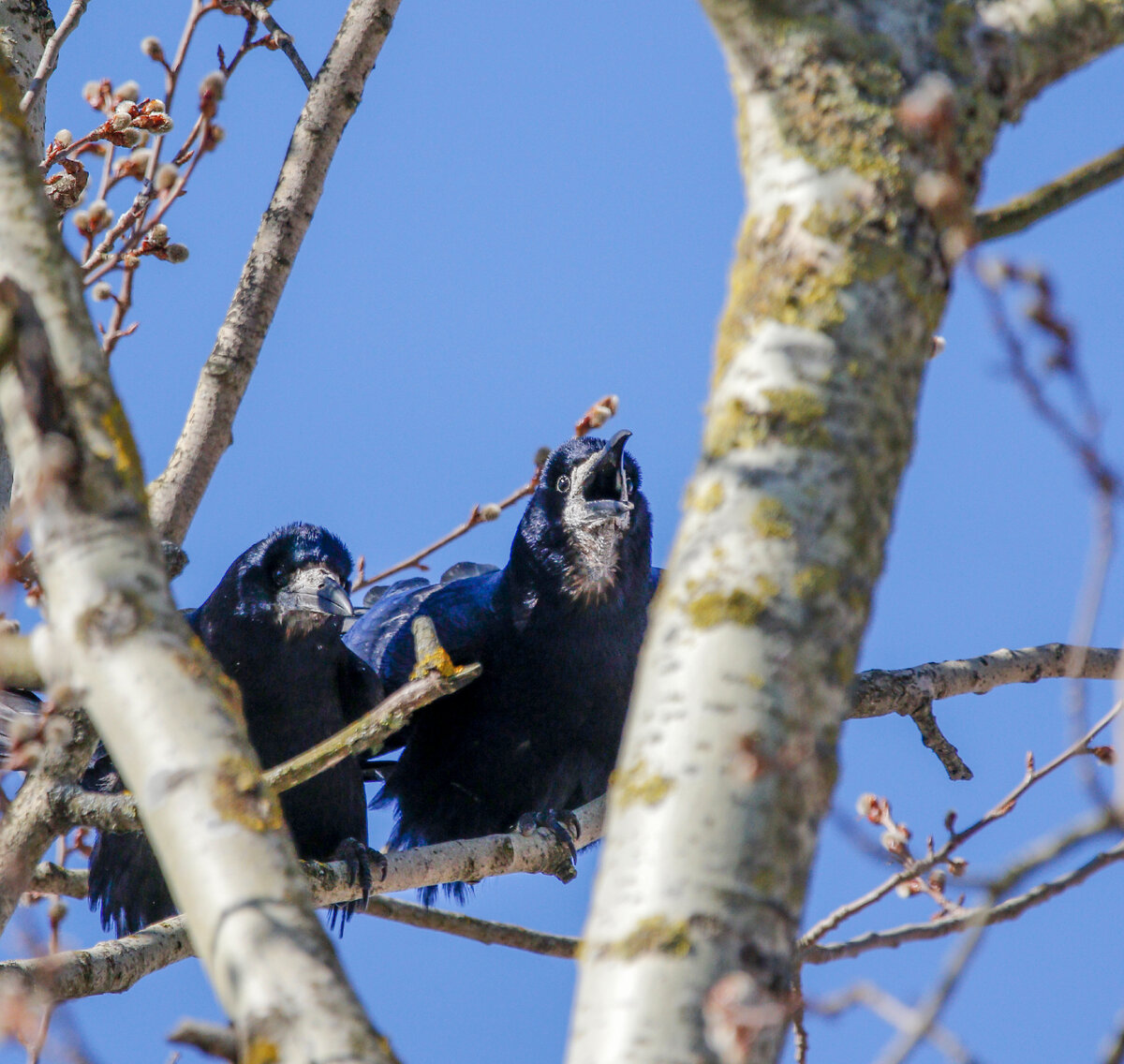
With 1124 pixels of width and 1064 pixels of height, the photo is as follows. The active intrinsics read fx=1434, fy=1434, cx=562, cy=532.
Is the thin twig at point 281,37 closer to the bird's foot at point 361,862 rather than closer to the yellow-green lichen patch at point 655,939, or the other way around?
the bird's foot at point 361,862

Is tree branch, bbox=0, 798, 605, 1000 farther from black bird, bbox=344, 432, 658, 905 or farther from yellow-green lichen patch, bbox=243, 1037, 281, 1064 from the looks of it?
yellow-green lichen patch, bbox=243, 1037, 281, 1064

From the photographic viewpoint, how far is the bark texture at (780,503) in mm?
1300

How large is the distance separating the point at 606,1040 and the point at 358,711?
3.66 meters

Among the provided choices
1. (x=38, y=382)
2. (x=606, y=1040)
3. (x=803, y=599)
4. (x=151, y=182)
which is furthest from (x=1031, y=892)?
(x=151, y=182)

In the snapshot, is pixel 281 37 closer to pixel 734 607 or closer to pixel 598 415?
pixel 598 415

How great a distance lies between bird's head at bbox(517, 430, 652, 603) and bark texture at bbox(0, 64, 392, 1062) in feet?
11.4

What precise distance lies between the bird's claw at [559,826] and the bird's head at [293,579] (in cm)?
90

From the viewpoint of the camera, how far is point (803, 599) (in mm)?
1415

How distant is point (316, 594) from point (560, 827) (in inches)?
42.9

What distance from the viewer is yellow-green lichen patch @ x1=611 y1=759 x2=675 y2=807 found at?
1360 millimetres

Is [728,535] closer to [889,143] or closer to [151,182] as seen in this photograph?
[889,143]

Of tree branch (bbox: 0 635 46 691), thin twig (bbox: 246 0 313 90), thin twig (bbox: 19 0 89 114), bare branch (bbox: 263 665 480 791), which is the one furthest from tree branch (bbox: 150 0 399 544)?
tree branch (bbox: 0 635 46 691)

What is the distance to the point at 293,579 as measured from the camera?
15.3ft

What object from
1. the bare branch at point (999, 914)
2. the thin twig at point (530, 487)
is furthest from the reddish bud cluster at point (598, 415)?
the bare branch at point (999, 914)
